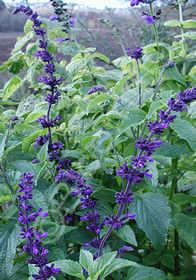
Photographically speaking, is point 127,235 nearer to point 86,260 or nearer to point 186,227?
point 86,260

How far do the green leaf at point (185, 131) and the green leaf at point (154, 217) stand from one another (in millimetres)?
313

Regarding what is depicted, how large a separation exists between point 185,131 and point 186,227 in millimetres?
578

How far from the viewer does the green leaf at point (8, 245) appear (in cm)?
92

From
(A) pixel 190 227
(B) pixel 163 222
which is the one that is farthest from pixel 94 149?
(A) pixel 190 227

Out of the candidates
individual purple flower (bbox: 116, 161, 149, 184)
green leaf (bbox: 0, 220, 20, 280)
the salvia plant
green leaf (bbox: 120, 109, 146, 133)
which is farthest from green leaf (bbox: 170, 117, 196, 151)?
green leaf (bbox: 0, 220, 20, 280)

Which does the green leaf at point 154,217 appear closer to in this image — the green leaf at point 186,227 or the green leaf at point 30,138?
the green leaf at point 186,227

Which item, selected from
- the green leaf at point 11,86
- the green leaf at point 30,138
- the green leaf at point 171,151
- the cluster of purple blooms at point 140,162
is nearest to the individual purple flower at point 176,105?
the cluster of purple blooms at point 140,162

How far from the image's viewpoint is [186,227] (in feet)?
4.30

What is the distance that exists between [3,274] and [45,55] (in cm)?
81

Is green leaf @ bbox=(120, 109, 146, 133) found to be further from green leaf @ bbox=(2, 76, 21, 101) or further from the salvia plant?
green leaf @ bbox=(2, 76, 21, 101)

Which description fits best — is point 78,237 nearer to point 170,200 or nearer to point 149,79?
point 170,200

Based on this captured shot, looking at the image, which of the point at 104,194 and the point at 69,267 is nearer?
the point at 69,267

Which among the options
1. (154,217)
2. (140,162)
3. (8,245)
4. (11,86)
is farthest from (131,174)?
(11,86)

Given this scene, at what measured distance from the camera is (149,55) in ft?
4.08
